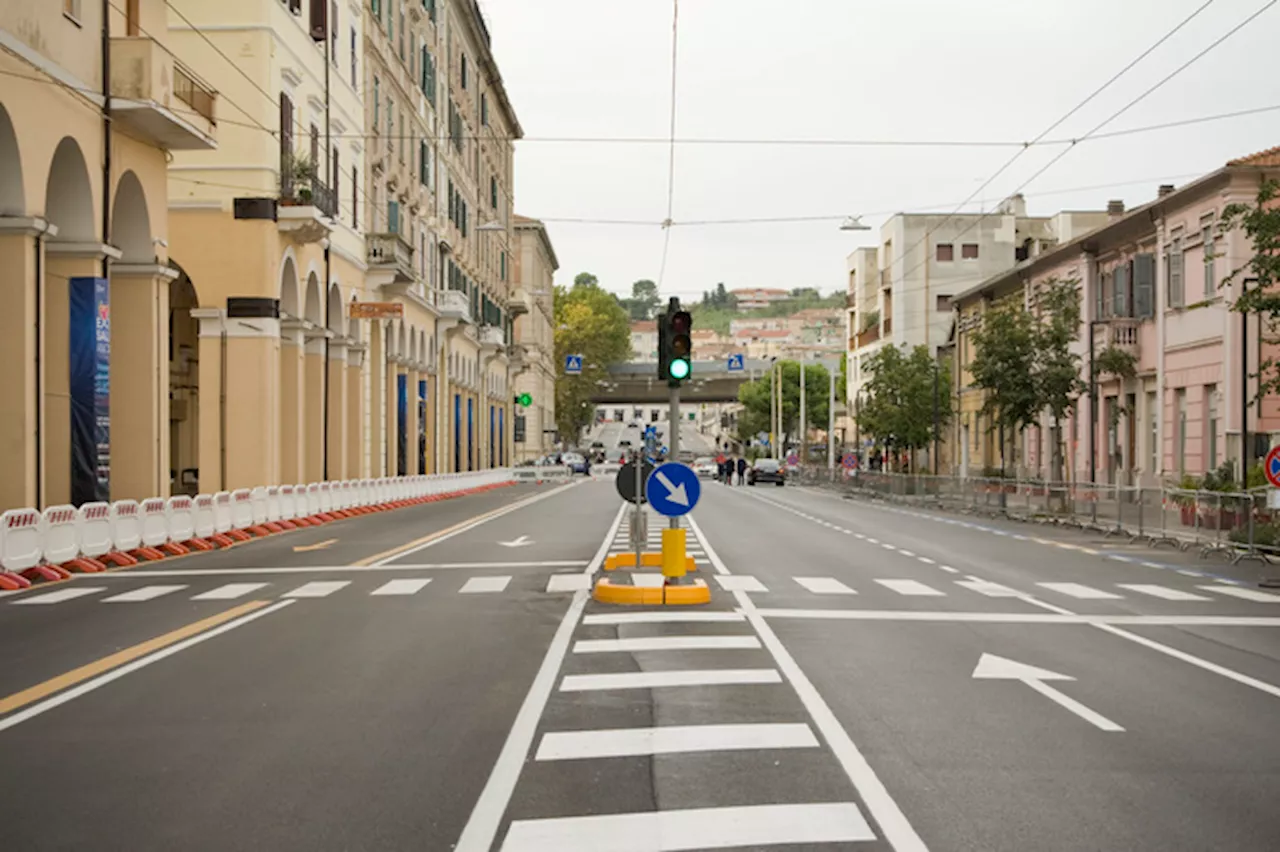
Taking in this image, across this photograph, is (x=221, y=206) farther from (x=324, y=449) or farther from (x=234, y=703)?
(x=234, y=703)

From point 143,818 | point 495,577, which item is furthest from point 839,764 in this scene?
point 495,577

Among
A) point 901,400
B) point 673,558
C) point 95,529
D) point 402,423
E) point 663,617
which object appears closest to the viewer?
point 663,617

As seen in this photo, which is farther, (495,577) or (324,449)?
(324,449)

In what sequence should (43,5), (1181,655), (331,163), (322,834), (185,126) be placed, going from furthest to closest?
1. (331,163)
2. (185,126)
3. (43,5)
4. (1181,655)
5. (322,834)

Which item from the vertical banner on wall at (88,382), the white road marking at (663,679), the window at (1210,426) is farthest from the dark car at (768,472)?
the white road marking at (663,679)

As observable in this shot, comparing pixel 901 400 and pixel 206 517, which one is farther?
pixel 901 400

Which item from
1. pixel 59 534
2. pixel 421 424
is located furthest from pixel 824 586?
pixel 421 424

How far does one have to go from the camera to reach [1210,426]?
38.7m

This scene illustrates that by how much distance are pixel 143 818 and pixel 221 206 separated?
32335mm

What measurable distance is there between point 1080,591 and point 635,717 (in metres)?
10.7

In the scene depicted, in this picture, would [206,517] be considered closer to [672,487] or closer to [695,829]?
[672,487]

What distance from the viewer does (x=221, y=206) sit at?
36969 mm

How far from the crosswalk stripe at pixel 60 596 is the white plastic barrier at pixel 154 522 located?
18.0ft

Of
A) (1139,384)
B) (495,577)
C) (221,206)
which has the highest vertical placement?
(221,206)
